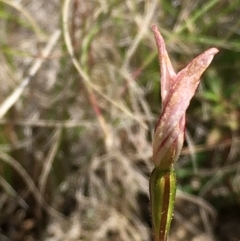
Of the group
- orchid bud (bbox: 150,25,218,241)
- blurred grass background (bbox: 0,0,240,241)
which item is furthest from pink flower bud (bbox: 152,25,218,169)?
blurred grass background (bbox: 0,0,240,241)

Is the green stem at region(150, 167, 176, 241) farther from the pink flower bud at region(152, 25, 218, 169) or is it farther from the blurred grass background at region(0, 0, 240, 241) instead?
the blurred grass background at region(0, 0, 240, 241)

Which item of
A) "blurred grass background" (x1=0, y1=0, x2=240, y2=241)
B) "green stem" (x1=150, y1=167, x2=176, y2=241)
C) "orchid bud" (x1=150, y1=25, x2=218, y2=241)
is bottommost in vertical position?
"blurred grass background" (x1=0, y1=0, x2=240, y2=241)

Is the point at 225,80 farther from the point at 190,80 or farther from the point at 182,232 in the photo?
the point at 190,80

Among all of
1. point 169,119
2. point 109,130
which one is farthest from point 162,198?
point 109,130

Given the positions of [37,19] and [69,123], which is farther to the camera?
[37,19]

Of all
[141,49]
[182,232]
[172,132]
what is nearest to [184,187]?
[182,232]

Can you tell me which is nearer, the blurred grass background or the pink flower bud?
the pink flower bud

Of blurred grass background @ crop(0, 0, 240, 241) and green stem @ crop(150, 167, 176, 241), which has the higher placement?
green stem @ crop(150, 167, 176, 241)

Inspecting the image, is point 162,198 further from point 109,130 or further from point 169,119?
point 109,130
